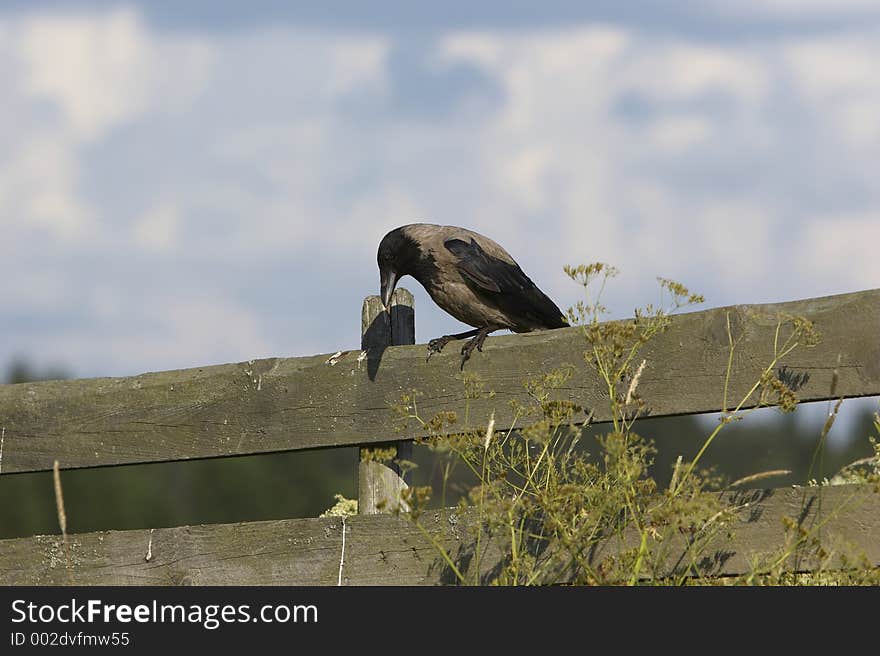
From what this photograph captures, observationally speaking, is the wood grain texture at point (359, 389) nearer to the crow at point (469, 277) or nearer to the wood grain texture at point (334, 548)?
the wood grain texture at point (334, 548)

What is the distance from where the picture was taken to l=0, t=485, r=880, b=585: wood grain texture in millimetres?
4020

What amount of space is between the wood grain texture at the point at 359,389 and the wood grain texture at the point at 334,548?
→ 35cm

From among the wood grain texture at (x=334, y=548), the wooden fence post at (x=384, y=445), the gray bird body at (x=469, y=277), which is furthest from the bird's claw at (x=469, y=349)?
the gray bird body at (x=469, y=277)

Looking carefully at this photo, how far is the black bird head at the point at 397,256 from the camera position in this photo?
6645mm

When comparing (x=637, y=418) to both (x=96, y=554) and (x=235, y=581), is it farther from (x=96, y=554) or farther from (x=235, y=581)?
(x=96, y=554)

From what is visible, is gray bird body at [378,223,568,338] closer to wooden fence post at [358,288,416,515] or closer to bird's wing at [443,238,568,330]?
bird's wing at [443,238,568,330]

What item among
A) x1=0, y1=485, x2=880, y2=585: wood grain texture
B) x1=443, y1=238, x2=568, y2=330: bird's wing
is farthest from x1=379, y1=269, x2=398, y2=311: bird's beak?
x1=0, y1=485, x2=880, y2=585: wood grain texture

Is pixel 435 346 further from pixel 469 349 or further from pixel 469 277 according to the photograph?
pixel 469 277

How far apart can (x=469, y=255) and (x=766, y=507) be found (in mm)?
2781

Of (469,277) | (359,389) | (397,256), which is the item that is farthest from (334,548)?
(397,256)

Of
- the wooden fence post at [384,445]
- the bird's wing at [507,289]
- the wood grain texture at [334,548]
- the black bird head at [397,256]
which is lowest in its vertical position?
the wood grain texture at [334,548]

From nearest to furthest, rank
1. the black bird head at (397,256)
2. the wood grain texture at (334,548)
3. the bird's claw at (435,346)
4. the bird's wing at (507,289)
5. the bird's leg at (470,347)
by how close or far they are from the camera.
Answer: the wood grain texture at (334,548), the bird's leg at (470,347), the bird's claw at (435,346), the bird's wing at (507,289), the black bird head at (397,256)

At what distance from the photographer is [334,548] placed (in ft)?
15.4
